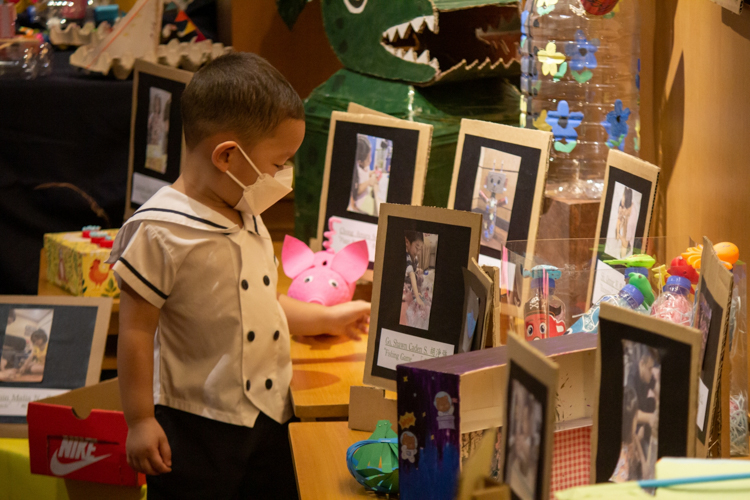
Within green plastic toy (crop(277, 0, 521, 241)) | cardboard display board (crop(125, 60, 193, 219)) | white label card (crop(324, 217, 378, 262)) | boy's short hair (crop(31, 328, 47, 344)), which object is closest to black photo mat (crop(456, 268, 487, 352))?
white label card (crop(324, 217, 378, 262))

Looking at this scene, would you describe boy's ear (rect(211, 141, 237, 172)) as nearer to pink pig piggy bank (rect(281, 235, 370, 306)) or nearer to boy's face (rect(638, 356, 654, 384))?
pink pig piggy bank (rect(281, 235, 370, 306))

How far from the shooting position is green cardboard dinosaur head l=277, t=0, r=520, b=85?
1727mm

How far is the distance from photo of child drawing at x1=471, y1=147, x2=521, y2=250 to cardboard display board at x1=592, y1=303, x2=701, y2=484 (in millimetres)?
770

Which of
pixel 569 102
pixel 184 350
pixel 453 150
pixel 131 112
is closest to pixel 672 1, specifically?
pixel 569 102

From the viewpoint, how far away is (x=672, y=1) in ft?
4.34

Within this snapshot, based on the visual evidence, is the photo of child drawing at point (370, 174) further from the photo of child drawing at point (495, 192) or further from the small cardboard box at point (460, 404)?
the small cardboard box at point (460, 404)

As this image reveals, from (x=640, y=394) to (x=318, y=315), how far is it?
3.10 ft

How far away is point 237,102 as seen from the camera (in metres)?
1.12

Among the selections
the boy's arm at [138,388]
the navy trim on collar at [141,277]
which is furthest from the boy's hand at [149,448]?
the navy trim on collar at [141,277]

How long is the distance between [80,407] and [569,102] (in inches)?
50.9

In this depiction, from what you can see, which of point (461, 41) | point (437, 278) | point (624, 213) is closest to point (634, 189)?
point (624, 213)

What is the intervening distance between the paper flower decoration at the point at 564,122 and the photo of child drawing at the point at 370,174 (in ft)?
1.20

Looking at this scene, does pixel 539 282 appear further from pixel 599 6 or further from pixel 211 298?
pixel 599 6

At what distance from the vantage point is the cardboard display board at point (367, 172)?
5.25 feet
